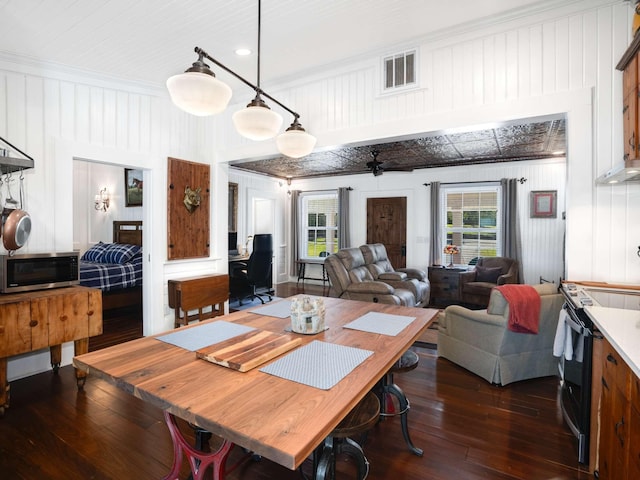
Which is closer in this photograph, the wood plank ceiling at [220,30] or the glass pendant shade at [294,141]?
the glass pendant shade at [294,141]

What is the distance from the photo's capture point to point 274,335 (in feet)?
5.38

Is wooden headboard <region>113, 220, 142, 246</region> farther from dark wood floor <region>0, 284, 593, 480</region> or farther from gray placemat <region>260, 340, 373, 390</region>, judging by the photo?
gray placemat <region>260, 340, 373, 390</region>

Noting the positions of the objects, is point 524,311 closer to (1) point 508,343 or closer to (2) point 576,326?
(1) point 508,343

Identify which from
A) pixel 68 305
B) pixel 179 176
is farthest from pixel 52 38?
pixel 68 305

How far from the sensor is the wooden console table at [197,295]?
3.84m

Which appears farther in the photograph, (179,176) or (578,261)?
(179,176)

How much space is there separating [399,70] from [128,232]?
5.77 m

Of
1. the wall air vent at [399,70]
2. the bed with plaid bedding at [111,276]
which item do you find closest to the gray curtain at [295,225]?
the bed with plaid bedding at [111,276]

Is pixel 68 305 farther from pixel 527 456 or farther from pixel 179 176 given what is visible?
pixel 527 456

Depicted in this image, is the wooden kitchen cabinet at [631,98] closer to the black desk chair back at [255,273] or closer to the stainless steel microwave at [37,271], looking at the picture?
the stainless steel microwave at [37,271]

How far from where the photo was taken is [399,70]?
3.11m

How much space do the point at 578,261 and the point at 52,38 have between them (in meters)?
4.49

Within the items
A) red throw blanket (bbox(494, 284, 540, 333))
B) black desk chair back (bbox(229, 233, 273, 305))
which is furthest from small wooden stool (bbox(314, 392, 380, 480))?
black desk chair back (bbox(229, 233, 273, 305))

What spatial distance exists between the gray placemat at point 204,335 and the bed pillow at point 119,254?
4.26 metres
